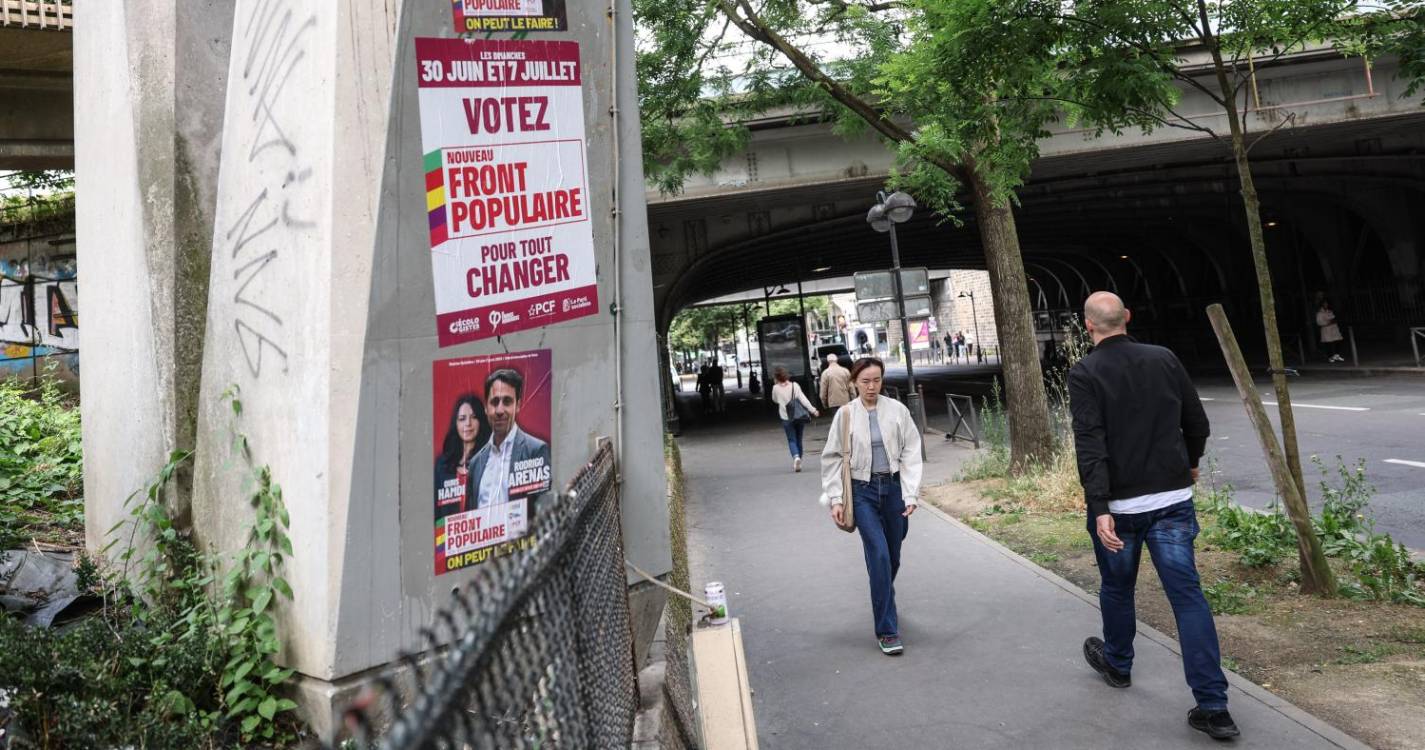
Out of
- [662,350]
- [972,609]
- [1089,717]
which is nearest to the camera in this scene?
[1089,717]

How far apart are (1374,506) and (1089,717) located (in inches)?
231

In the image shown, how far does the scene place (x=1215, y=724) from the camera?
4.34 m

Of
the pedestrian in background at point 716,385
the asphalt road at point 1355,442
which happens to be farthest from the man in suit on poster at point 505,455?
the pedestrian in background at point 716,385

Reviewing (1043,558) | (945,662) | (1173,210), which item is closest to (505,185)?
(945,662)

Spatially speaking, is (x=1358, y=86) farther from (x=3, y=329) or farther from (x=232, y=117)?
(x=3, y=329)

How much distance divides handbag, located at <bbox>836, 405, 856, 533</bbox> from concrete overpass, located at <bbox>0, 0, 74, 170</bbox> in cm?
1031

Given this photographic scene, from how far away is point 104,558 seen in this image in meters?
4.87

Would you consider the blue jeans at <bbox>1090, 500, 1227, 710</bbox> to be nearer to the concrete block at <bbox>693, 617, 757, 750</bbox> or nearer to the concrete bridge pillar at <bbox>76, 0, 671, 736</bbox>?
the concrete block at <bbox>693, 617, 757, 750</bbox>

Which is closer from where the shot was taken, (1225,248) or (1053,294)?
(1225,248)

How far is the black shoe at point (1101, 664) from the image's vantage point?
5.10 m

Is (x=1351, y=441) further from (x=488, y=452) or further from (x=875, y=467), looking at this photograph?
(x=488, y=452)

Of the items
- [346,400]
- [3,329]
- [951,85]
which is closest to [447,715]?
[346,400]

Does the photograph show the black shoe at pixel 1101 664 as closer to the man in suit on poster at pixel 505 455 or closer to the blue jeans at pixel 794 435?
the man in suit on poster at pixel 505 455

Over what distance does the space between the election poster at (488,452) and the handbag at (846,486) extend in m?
2.32
